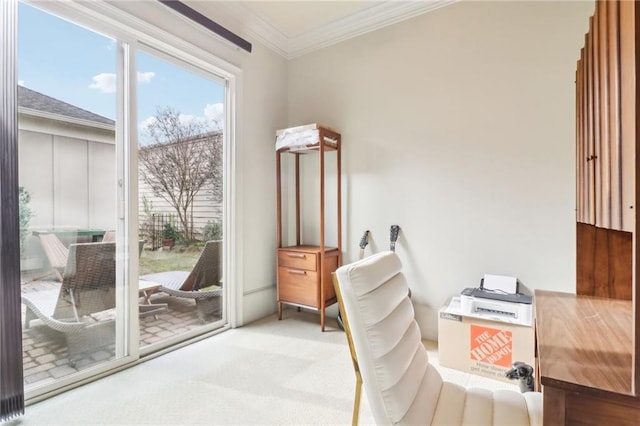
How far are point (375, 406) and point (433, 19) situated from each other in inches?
112

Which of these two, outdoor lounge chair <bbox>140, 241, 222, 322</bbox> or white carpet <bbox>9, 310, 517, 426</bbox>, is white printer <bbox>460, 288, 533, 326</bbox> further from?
outdoor lounge chair <bbox>140, 241, 222, 322</bbox>

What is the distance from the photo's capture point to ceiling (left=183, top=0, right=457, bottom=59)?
2.64 metres

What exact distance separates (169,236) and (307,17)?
2.29m

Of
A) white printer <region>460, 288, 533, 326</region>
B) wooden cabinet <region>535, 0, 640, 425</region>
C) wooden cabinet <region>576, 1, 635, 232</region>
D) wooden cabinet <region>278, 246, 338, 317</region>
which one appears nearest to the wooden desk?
wooden cabinet <region>535, 0, 640, 425</region>

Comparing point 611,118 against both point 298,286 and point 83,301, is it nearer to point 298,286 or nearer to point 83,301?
point 298,286

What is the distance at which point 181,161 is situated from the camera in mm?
2582

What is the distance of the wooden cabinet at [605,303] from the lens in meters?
0.73

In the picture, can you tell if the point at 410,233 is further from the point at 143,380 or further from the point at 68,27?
the point at 68,27

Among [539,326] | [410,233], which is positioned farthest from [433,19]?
[539,326]

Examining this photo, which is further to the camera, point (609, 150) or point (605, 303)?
point (605, 303)

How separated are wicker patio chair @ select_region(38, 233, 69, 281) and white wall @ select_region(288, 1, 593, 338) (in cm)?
215

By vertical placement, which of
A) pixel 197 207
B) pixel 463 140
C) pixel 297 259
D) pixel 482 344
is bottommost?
pixel 482 344

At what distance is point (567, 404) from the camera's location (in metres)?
0.80

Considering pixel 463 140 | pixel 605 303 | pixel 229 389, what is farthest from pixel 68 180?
pixel 605 303
